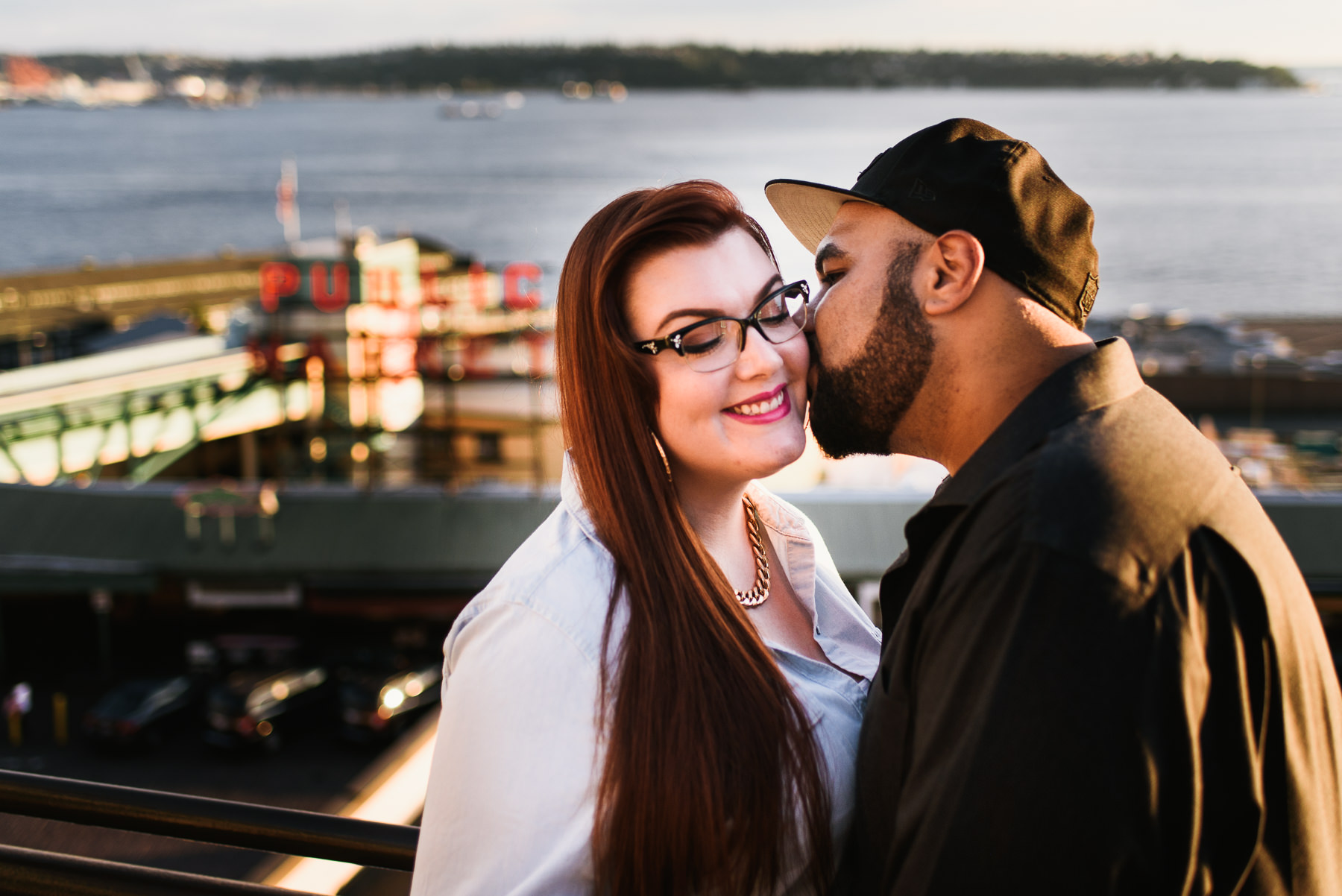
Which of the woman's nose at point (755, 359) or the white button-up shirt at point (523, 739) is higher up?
the woman's nose at point (755, 359)

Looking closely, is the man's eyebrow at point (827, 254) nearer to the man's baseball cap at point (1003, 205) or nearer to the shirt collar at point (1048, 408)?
the man's baseball cap at point (1003, 205)

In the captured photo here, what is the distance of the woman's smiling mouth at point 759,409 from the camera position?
8.99 feet

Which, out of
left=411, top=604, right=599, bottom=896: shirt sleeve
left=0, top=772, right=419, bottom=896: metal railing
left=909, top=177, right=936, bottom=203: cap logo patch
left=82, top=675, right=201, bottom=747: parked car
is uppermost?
left=909, top=177, right=936, bottom=203: cap logo patch

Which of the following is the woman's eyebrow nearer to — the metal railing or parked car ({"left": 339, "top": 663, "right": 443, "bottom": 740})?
the metal railing

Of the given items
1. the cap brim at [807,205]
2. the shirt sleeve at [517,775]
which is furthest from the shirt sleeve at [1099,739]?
the cap brim at [807,205]

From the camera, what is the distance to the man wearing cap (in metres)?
1.71

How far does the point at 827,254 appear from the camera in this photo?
2859mm

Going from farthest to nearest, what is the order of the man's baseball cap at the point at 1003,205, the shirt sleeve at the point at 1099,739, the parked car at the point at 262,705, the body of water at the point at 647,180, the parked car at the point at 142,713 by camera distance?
1. the body of water at the point at 647,180
2. the parked car at the point at 262,705
3. the parked car at the point at 142,713
4. the man's baseball cap at the point at 1003,205
5. the shirt sleeve at the point at 1099,739

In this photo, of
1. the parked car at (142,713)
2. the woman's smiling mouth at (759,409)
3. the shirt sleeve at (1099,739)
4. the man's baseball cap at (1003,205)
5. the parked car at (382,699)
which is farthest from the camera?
the parked car at (382,699)

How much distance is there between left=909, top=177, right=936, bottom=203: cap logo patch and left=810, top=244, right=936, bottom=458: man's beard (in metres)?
0.12

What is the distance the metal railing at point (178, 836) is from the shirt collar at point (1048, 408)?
133cm

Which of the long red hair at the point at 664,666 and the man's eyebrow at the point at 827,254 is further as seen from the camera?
the man's eyebrow at the point at 827,254

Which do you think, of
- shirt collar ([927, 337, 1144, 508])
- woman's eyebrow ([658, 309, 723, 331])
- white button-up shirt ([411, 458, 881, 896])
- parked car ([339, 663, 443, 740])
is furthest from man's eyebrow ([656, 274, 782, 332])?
parked car ([339, 663, 443, 740])

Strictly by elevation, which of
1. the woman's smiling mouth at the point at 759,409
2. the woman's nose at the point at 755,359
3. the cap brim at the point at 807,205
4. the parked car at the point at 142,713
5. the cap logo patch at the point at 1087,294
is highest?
the cap brim at the point at 807,205
